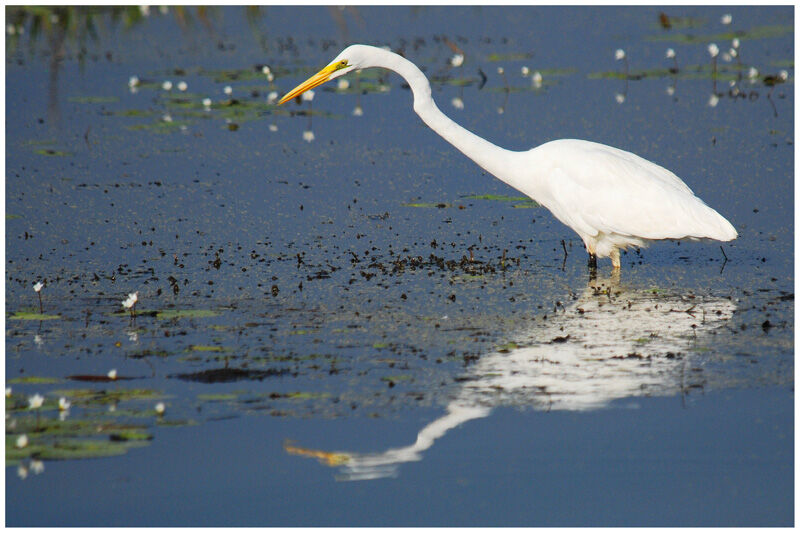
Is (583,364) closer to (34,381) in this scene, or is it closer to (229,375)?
(229,375)

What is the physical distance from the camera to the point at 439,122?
8336 mm

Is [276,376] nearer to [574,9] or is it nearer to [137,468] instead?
[137,468]

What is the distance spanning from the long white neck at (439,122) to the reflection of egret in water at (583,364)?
4.78ft

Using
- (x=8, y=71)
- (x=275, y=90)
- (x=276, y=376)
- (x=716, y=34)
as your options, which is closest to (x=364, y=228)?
(x=276, y=376)

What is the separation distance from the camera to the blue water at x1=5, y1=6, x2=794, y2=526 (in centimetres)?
474

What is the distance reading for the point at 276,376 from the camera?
5.84 m

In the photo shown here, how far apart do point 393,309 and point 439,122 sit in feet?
5.89

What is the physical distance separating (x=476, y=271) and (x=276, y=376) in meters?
2.40

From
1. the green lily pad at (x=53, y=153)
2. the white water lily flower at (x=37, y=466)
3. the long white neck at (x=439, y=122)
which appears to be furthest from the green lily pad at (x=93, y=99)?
the white water lily flower at (x=37, y=466)

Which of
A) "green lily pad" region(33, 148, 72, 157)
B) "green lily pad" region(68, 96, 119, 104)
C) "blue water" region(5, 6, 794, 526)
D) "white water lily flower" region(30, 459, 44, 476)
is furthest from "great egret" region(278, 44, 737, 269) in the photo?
"green lily pad" region(68, 96, 119, 104)

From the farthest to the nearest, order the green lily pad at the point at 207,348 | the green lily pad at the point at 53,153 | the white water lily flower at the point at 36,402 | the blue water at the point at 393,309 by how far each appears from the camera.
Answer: the green lily pad at the point at 53,153, the green lily pad at the point at 207,348, the white water lily flower at the point at 36,402, the blue water at the point at 393,309

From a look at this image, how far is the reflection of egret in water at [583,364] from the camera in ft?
17.0

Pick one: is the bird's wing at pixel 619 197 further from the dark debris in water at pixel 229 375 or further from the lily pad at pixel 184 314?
the dark debris in water at pixel 229 375

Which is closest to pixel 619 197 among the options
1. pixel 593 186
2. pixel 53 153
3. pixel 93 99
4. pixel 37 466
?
pixel 593 186
